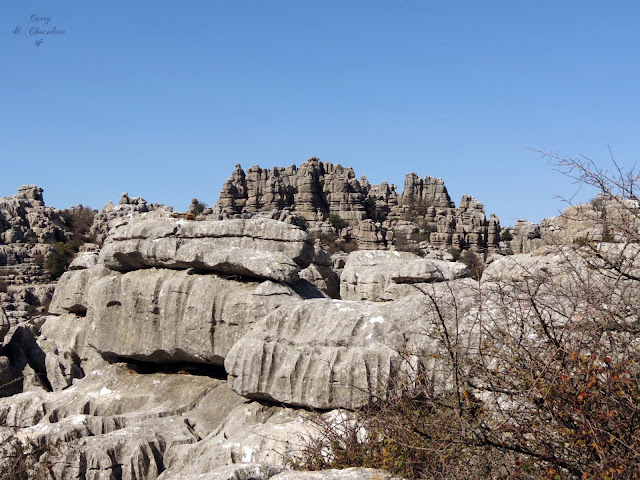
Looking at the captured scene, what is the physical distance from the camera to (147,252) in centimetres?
1562

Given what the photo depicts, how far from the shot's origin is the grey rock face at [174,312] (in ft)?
44.6

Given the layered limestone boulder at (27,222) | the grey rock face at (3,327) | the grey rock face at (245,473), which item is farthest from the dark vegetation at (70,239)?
the grey rock face at (245,473)

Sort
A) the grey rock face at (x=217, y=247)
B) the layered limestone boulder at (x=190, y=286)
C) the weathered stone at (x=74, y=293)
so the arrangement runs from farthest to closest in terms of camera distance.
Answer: the weathered stone at (x=74, y=293) < the grey rock face at (x=217, y=247) < the layered limestone boulder at (x=190, y=286)

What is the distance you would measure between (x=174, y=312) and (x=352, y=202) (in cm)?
5251

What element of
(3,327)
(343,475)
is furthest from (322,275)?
(343,475)

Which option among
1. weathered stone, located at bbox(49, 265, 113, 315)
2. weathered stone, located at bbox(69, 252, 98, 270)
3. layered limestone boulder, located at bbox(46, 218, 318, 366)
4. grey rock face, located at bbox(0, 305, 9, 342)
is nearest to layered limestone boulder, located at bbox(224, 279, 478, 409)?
layered limestone boulder, located at bbox(46, 218, 318, 366)

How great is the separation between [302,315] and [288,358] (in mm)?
775

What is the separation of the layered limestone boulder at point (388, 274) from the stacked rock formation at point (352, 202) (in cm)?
3842

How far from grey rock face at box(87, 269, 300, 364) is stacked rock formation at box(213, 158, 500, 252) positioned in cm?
4134

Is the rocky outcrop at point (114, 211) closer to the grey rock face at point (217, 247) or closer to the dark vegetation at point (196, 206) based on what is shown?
the dark vegetation at point (196, 206)

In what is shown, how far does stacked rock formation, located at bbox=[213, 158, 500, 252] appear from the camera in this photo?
58.4m

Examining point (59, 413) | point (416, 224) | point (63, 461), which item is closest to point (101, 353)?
point (59, 413)

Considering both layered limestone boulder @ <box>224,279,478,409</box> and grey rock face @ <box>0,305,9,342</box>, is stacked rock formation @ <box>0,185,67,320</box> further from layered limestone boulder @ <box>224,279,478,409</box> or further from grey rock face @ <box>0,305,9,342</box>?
layered limestone boulder @ <box>224,279,478,409</box>

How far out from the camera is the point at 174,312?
1462cm
